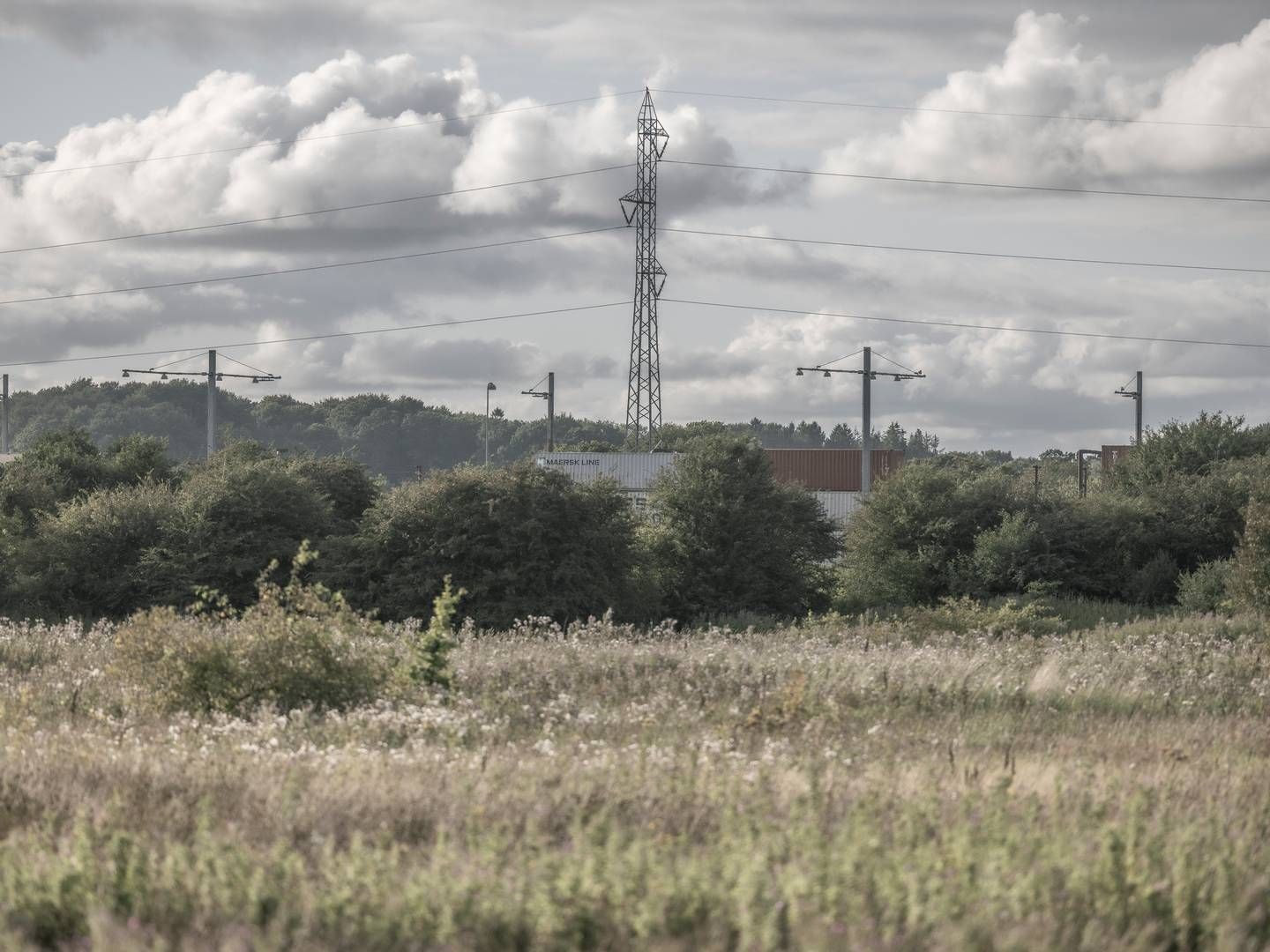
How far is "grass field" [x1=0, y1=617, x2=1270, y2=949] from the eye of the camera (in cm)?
554

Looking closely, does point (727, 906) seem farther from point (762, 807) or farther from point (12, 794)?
point (12, 794)

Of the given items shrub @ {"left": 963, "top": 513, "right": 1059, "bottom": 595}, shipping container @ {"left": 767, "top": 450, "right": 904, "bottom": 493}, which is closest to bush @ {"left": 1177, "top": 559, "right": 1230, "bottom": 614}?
shrub @ {"left": 963, "top": 513, "right": 1059, "bottom": 595}

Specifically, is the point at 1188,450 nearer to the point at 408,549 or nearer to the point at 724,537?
the point at 724,537

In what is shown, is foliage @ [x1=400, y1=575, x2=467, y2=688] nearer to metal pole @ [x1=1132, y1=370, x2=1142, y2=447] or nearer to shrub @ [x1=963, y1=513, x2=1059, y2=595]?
shrub @ [x1=963, y1=513, x2=1059, y2=595]

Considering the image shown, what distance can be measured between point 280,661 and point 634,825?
21.1 feet

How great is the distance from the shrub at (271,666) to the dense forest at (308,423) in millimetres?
144477

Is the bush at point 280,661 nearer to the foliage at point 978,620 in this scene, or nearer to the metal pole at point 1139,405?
the foliage at point 978,620

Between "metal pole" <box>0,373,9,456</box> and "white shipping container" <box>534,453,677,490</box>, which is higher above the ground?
"metal pole" <box>0,373,9,456</box>

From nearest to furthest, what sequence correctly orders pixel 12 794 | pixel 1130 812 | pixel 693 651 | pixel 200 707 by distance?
pixel 1130 812
pixel 12 794
pixel 200 707
pixel 693 651

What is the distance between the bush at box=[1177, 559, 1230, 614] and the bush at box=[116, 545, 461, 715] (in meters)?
26.4

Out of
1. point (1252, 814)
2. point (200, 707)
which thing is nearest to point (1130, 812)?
point (1252, 814)

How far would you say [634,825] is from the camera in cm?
718

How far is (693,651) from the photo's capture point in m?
17.0

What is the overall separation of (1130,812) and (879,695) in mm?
6591
